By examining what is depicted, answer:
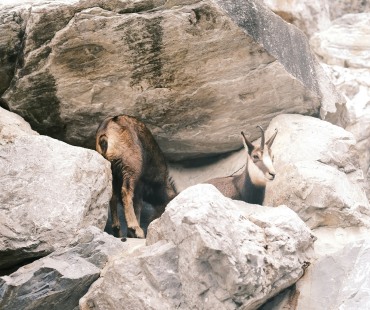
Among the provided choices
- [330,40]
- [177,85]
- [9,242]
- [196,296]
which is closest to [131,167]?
[177,85]

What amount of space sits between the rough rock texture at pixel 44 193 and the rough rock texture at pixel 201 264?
2.09ft

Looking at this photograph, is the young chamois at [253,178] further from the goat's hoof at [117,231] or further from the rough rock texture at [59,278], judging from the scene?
the rough rock texture at [59,278]

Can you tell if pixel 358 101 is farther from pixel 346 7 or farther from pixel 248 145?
pixel 346 7

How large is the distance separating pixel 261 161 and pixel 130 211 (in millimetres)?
1414

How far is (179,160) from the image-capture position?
8148mm

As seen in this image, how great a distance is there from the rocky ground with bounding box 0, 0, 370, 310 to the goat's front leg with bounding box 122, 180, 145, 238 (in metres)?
0.37

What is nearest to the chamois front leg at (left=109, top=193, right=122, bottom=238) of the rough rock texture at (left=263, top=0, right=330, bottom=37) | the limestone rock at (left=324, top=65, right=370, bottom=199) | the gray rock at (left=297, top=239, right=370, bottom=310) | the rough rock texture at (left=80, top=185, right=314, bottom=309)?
the rough rock texture at (left=80, top=185, right=314, bottom=309)

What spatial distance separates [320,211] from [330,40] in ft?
18.0

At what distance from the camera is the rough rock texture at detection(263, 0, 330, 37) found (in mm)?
11727

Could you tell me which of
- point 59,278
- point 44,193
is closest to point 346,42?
point 44,193

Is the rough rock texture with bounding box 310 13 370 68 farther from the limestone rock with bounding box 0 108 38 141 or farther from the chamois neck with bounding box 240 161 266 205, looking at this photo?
the limestone rock with bounding box 0 108 38 141

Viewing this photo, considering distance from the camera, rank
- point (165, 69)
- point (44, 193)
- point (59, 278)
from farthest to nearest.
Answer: point (165, 69), point (44, 193), point (59, 278)

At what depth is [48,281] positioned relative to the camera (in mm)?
5086

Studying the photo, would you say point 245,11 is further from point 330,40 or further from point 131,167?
point 330,40
